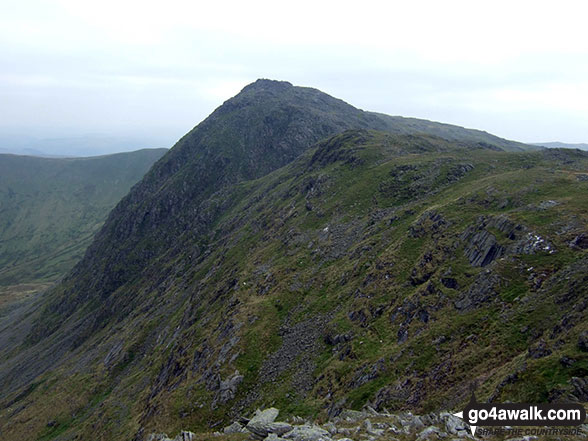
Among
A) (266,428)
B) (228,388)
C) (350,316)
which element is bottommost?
(228,388)

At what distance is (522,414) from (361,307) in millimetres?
22805

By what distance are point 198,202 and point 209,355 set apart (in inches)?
4453

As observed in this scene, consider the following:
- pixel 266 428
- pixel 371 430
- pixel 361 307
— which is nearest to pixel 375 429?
pixel 371 430

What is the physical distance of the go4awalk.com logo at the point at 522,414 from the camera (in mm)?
17234

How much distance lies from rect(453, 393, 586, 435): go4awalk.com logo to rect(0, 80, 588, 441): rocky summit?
1.03 m

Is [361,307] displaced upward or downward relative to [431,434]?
downward

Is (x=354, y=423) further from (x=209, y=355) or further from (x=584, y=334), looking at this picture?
(x=209, y=355)

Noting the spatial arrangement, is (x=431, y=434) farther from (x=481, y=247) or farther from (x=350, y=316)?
(x=481, y=247)

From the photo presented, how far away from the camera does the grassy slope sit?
27.3 m

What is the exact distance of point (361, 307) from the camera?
4109cm

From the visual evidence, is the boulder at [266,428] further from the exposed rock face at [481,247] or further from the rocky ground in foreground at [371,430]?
the exposed rock face at [481,247]

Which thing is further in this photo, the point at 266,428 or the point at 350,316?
the point at 350,316

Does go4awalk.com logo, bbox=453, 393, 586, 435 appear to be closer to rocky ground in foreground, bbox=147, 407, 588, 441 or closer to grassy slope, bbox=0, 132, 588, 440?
rocky ground in foreground, bbox=147, 407, 588, 441

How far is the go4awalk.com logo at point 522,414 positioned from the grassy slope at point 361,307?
1298mm
